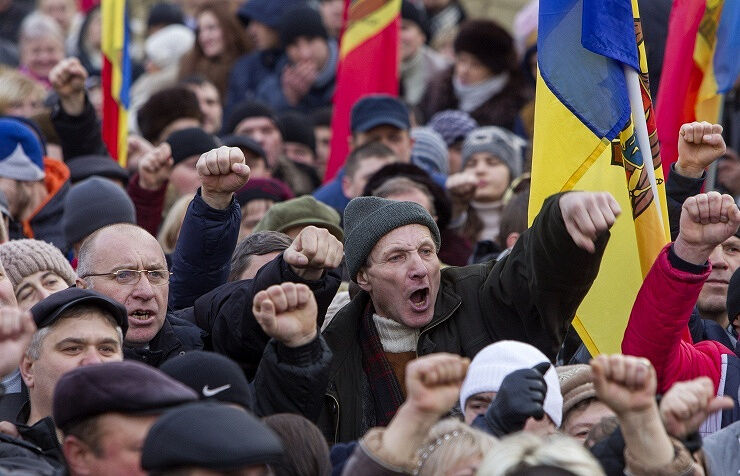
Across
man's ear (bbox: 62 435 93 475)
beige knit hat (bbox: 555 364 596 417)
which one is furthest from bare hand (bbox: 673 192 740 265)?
man's ear (bbox: 62 435 93 475)

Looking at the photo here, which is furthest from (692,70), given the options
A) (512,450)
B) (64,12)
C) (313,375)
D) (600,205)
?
(64,12)

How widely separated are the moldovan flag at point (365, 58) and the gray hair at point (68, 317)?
448 cm

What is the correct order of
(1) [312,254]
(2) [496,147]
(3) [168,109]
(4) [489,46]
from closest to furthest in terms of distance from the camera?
(1) [312,254], (2) [496,147], (3) [168,109], (4) [489,46]

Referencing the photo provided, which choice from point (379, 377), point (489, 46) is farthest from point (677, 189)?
point (489, 46)

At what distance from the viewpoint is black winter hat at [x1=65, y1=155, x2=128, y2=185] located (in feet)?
26.7

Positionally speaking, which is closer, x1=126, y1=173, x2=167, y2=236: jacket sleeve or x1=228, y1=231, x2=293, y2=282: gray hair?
x1=228, y1=231, x2=293, y2=282: gray hair

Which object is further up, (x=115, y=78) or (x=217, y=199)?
(x=217, y=199)

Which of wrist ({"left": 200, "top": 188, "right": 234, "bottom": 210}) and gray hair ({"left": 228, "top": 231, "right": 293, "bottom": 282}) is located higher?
wrist ({"left": 200, "top": 188, "right": 234, "bottom": 210})

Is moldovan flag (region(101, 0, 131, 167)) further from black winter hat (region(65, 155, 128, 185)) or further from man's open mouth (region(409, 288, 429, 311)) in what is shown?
man's open mouth (region(409, 288, 429, 311))

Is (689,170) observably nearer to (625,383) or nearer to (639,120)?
(639,120)

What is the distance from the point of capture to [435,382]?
4008mm

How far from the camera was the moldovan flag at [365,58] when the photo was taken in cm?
945

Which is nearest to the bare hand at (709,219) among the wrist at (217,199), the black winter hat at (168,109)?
the wrist at (217,199)

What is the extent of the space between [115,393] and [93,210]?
316 cm
